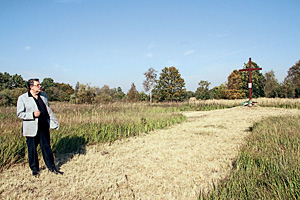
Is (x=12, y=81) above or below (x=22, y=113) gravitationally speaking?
above

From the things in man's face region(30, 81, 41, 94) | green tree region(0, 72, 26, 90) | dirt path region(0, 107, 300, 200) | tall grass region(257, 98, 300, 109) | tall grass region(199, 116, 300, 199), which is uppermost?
green tree region(0, 72, 26, 90)

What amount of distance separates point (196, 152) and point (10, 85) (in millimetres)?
52864

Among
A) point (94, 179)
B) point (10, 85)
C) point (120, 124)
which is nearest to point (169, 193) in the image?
point (94, 179)

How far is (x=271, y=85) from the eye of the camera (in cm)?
3916

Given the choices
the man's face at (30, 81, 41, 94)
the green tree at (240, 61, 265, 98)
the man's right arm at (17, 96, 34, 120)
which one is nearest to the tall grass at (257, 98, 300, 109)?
the man's face at (30, 81, 41, 94)

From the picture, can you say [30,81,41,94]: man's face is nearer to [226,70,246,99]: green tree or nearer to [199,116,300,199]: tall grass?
[199,116,300,199]: tall grass

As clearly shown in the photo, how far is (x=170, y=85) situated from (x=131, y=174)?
36.7 meters

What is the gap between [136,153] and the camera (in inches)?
203

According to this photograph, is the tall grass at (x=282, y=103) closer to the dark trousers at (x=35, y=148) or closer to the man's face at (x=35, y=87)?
the dark trousers at (x=35, y=148)

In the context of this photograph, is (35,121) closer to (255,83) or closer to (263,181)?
(263,181)

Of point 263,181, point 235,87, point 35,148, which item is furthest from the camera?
point 235,87

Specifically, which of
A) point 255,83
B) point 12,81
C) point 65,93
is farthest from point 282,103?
point 12,81

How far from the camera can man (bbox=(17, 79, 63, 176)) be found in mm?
3387

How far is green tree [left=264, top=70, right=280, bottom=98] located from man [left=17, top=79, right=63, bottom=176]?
135 feet
